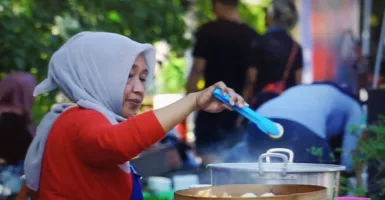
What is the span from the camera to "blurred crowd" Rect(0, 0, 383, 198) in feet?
17.8

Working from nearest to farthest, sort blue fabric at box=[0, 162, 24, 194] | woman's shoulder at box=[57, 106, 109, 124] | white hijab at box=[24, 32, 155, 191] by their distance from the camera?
1. woman's shoulder at box=[57, 106, 109, 124]
2. white hijab at box=[24, 32, 155, 191]
3. blue fabric at box=[0, 162, 24, 194]

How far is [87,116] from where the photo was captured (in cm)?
320

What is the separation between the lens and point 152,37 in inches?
315

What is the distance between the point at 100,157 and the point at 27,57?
4592mm

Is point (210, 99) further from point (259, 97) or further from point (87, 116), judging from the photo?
point (259, 97)

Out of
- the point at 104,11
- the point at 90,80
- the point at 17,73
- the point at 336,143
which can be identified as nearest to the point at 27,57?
the point at 17,73

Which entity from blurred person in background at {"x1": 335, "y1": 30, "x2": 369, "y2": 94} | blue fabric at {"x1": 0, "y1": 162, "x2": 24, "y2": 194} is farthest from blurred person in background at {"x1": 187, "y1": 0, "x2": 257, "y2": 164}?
blue fabric at {"x1": 0, "y1": 162, "x2": 24, "y2": 194}

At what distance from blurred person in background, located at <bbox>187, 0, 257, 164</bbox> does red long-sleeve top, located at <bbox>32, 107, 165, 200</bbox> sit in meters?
4.51

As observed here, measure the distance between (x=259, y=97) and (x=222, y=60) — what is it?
5.54 feet

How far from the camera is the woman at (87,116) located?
323 cm

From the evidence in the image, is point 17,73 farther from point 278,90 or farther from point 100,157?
point 100,157

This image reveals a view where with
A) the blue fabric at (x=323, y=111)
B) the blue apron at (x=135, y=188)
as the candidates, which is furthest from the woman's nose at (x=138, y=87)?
the blue fabric at (x=323, y=111)

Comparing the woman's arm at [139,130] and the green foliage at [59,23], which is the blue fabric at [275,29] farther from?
the woman's arm at [139,130]

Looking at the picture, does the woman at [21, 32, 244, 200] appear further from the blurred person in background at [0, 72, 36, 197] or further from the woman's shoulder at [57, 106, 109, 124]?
the blurred person in background at [0, 72, 36, 197]
